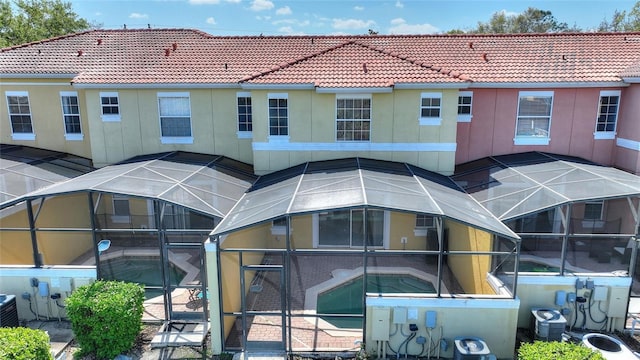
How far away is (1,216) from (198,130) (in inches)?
268

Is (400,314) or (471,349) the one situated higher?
(400,314)

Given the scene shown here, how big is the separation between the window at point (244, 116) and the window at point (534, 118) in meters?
10.4

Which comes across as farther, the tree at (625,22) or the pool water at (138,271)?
the tree at (625,22)

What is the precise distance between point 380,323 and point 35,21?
36.4 meters

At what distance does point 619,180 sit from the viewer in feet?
38.4

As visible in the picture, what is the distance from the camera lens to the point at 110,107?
14.9 metres

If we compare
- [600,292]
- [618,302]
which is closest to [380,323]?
[600,292]

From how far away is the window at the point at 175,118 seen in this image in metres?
14.9

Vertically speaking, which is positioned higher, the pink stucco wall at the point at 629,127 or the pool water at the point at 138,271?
the pink stucco wall at the point at 629,127

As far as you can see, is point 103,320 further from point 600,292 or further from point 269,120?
point 600,292

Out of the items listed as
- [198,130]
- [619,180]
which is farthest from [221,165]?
[619,180]

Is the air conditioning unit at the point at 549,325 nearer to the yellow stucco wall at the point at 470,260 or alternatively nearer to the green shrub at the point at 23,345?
the yellow stucco wall at the point at 470,260

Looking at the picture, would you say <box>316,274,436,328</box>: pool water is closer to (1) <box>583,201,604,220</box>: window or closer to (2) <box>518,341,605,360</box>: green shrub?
(2) <box>518,341,605,360</box>: green shrub

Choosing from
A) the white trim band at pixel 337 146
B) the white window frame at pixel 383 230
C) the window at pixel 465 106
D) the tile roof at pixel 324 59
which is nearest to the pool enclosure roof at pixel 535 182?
the window at pixel 465 106
